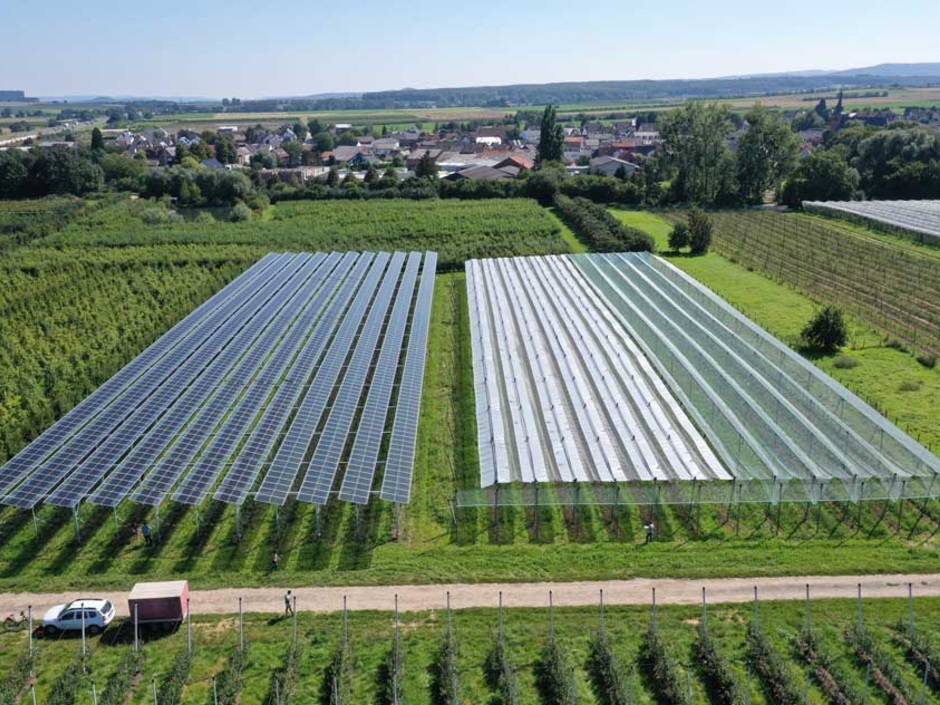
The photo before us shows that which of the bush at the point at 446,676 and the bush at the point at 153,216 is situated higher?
the bush at the point at 153,216

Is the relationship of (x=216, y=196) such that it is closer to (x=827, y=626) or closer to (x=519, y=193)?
(x=519, y=193)

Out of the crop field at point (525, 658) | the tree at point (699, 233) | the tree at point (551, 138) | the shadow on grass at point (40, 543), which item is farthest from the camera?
the tree at point (551, 138)

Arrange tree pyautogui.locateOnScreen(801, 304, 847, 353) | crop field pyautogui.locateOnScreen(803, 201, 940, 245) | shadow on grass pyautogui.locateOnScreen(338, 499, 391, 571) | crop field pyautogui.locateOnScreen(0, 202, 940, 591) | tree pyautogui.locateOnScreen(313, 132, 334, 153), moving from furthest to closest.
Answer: tree pyautogui.locateOnScreen(313, 132, 334, 153) < crop field pyautogui.locateOnScreen(803, 201, 940, 245) < tree pyautogui.locateOnScreen(801, 304, 847, 353) < shadow on grass pyautogui.locateOnScreen(338, 499, 391, 571) < crop field pyautogui.locateOnScreen(0, 202, 940, 591)

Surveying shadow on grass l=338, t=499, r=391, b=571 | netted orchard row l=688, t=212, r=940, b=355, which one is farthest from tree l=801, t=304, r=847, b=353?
shadow on grass l=338, t=499, r=391, b=571

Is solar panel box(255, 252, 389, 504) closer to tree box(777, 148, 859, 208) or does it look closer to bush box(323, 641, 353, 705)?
bush box(323, 641, 353, 705)

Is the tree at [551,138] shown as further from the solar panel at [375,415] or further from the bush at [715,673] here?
the bush at [715,673]

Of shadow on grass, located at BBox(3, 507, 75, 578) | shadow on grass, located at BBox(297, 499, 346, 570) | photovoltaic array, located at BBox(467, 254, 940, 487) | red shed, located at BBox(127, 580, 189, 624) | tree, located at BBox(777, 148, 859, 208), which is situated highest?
tree, located at BBox(777, 148, 859, 208)

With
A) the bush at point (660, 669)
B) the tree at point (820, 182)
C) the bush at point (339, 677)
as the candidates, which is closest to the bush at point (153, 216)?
the tree at point (820, 182)
